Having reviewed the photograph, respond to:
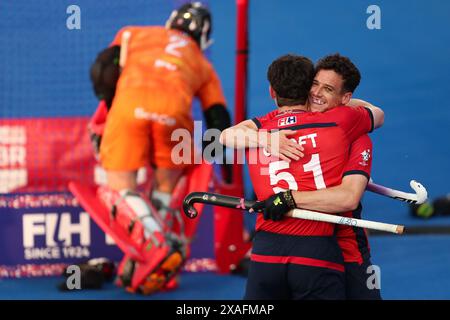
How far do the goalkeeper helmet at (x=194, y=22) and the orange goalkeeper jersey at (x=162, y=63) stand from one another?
0.06m

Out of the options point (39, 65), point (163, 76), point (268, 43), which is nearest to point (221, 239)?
point (163, 76)

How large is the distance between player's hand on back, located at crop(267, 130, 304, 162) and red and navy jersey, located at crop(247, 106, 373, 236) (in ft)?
0.11

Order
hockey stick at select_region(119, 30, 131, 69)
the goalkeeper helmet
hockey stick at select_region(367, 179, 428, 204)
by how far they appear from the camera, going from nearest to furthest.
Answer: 1. hockey stick at select_region(367, 179, 428, 204)
2. hockey stick at select_region(119, 30, 131, 69)
3. the goalkeeper helmet

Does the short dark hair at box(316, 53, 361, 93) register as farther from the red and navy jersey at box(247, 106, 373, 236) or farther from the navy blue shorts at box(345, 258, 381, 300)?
the navy blue shorts at box(345, 258, 381, 300)

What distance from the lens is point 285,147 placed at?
4328 mm

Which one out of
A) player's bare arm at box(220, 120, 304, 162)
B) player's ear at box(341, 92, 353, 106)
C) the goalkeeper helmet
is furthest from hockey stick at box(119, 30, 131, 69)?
player's ear at box(341, 92, 353, 106)

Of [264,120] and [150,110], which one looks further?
[150,110]

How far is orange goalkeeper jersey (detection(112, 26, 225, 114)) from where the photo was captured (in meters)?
7.27

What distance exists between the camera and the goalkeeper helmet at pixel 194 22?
24.5ft

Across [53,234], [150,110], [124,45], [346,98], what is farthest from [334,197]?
[53,234]

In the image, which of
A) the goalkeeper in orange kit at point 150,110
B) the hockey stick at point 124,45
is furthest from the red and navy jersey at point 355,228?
the hockey stick at point 124,45

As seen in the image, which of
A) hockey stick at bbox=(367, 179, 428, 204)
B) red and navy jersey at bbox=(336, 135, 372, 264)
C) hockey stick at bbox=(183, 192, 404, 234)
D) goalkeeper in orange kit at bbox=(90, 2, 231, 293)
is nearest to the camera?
hockey stick at bbox=(183, 192, 404, 234)

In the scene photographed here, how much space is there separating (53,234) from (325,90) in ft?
12.2

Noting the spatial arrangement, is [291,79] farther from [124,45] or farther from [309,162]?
[124,45]
